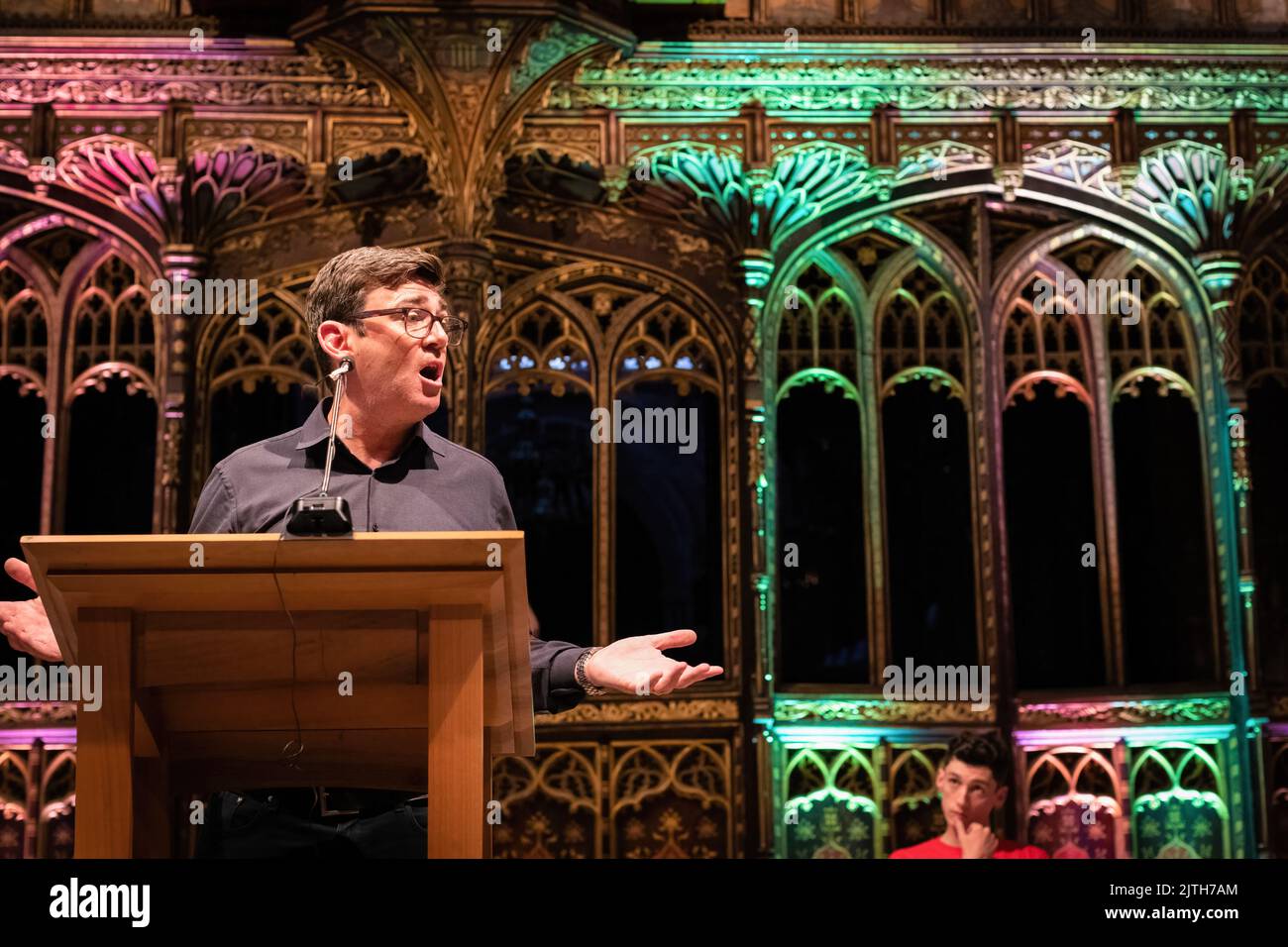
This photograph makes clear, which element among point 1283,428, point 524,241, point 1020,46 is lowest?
point 1283,428

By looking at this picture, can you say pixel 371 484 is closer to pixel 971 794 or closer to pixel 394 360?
pixel 394 360

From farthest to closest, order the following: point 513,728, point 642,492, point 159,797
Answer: point 642,492 < point 513,728 < point 159,797

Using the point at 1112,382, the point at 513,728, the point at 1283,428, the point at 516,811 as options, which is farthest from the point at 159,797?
the point at 1283,428

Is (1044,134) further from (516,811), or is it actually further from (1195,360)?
(516,811)

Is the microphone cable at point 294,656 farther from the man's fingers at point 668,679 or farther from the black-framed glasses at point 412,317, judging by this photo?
the man's fingers at point 668,679

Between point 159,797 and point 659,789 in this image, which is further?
point 659,789

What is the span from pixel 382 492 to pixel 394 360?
0.97 ft

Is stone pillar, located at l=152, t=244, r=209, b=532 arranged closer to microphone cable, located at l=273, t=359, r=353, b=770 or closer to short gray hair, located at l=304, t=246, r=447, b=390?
short gray hair, located at l=304, t=246, r=447, b=390

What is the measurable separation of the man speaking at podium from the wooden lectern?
0.22 m

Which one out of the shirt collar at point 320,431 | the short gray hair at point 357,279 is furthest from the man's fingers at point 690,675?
the short gray hair at point 357,279

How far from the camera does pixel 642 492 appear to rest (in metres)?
8.15

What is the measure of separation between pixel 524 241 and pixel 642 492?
1423 mm

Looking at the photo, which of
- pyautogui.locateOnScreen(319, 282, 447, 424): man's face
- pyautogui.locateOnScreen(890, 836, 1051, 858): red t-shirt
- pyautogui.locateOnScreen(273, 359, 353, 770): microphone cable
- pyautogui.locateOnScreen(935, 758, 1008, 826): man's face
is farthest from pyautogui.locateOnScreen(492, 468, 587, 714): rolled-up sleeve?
pyautogui.locateOnScreen(935, 758, 1008, 826): man's face

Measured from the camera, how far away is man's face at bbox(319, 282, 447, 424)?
11.5 feet
